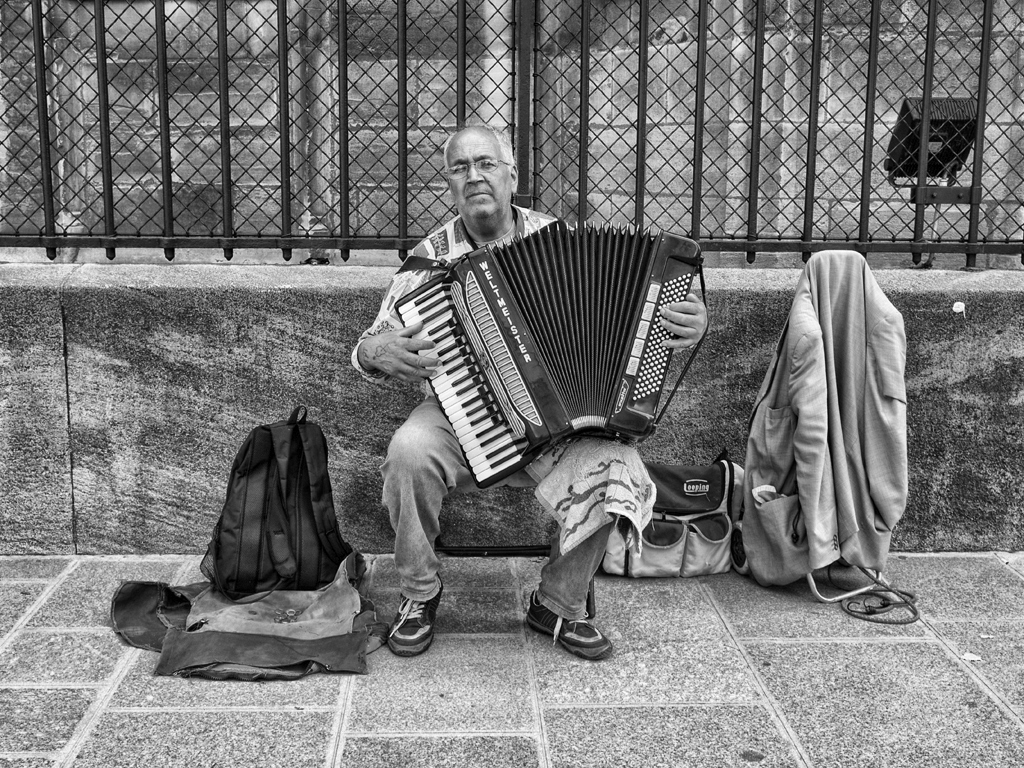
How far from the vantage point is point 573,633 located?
3.26 metres

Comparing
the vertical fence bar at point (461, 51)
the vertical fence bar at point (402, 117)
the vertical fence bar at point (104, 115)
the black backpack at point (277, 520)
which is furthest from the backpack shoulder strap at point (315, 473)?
the vertical fence bar at point (461, 51)

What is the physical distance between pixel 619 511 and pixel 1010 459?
5.56ft

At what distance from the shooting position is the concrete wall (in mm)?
3883

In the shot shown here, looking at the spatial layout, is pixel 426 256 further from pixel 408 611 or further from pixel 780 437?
pixel 780 437

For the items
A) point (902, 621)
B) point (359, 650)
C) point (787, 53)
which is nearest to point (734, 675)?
point (902, 621)

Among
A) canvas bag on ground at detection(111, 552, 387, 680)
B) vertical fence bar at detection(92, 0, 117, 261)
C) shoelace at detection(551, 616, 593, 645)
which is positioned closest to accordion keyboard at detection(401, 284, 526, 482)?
shoelace at detection(551, 616, 593, 645)

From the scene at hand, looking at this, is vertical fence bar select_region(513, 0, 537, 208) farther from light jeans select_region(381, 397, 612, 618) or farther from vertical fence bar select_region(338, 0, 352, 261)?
light jeans select_region(381, 397, 612, 618)

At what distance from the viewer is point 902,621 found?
3.49 meters

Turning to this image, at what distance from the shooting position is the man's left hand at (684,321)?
312 cm

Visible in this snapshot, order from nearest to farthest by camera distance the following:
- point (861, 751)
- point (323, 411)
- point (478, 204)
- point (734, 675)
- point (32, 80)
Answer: point (861, 751)
point (734, 675)
point (478, 204)
point (323, 411)
point (32, 80)

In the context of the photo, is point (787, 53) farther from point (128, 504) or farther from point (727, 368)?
point (128, 504)

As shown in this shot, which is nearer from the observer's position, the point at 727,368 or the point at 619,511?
the point at 619,511

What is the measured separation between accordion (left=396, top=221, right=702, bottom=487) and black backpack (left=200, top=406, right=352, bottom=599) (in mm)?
627

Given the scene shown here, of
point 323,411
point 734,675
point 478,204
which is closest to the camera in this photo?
point 734,675
